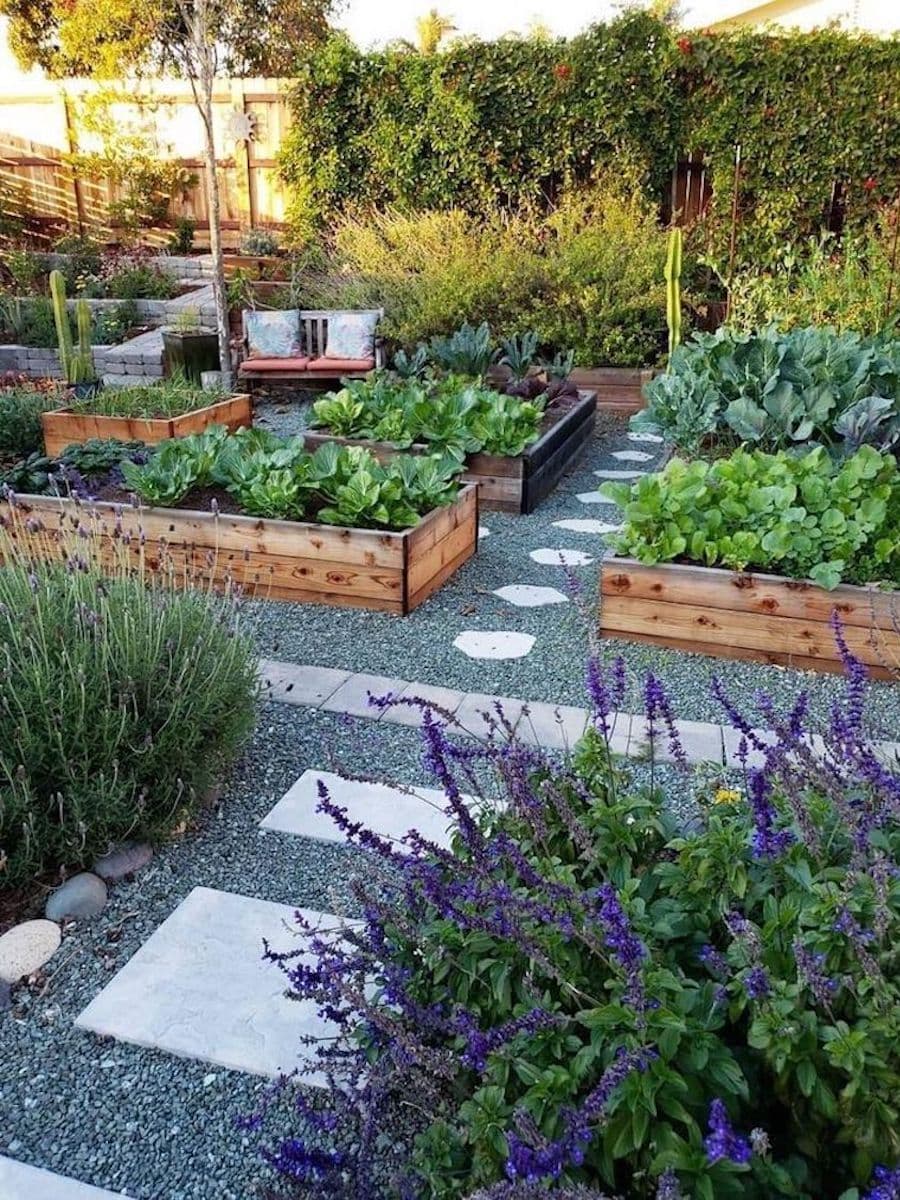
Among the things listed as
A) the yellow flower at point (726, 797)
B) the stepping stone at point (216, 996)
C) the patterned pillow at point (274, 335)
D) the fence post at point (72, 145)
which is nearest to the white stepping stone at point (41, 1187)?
the stepping stone at point (216, 996)

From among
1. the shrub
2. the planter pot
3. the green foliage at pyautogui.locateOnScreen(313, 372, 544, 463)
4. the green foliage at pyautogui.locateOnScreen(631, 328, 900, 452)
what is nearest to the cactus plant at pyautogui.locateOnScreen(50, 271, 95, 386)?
the planter pot

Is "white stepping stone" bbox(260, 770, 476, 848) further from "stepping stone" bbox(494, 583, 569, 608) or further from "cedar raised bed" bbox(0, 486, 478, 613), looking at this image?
"stepping stone" bbox(494, 583, 569, 608)

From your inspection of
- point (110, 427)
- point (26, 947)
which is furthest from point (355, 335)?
point (26, 947)

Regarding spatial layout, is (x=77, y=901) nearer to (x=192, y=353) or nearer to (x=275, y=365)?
(x=275, y=365)

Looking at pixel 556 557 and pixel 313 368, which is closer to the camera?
pixel 556 557

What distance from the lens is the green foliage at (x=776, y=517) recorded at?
3346 mm

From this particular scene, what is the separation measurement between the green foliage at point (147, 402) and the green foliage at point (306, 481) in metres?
1.77

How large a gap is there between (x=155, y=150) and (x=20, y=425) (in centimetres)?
879

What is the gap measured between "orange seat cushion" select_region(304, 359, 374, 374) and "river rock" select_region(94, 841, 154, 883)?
19.1 ft

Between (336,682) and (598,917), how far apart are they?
2.05 meters

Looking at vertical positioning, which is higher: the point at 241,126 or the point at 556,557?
the point at 241,126

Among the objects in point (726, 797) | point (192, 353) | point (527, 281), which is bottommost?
point (726, 797)

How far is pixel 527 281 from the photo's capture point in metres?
8.04

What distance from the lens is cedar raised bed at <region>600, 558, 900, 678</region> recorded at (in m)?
3.25
